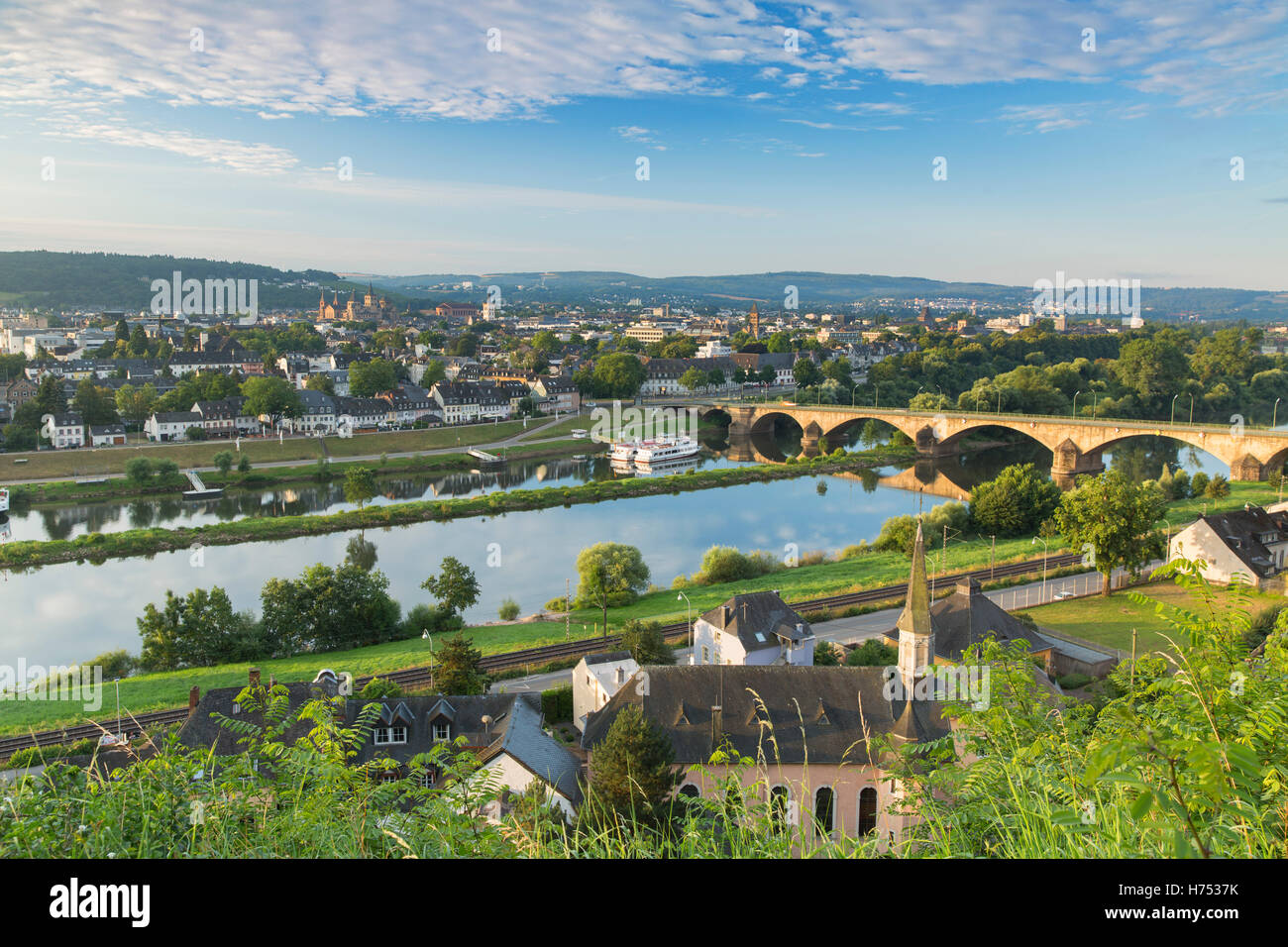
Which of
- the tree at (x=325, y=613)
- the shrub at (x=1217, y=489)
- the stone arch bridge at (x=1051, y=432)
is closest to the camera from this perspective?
the tree at (x=325, y=613)

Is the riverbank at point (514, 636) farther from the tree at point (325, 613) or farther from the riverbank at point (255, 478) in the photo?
the riverbank at point (255, 478)

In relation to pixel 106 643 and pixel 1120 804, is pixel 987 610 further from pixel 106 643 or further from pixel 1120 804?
pixel 106 643

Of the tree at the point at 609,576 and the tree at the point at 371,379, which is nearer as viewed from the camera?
the tree at the point at 609,576

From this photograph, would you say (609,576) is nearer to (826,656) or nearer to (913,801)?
(826,656)

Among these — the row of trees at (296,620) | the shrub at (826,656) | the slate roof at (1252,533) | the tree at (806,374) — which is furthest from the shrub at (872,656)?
the tree at (806,374)

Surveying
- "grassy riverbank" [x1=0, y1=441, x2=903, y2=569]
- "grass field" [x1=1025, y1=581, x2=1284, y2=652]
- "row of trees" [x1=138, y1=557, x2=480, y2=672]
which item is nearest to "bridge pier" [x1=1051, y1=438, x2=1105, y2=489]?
"grassy riverbank" [x1=0, y1=441, x2=903, y2=569]

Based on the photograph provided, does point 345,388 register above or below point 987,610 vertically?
above
